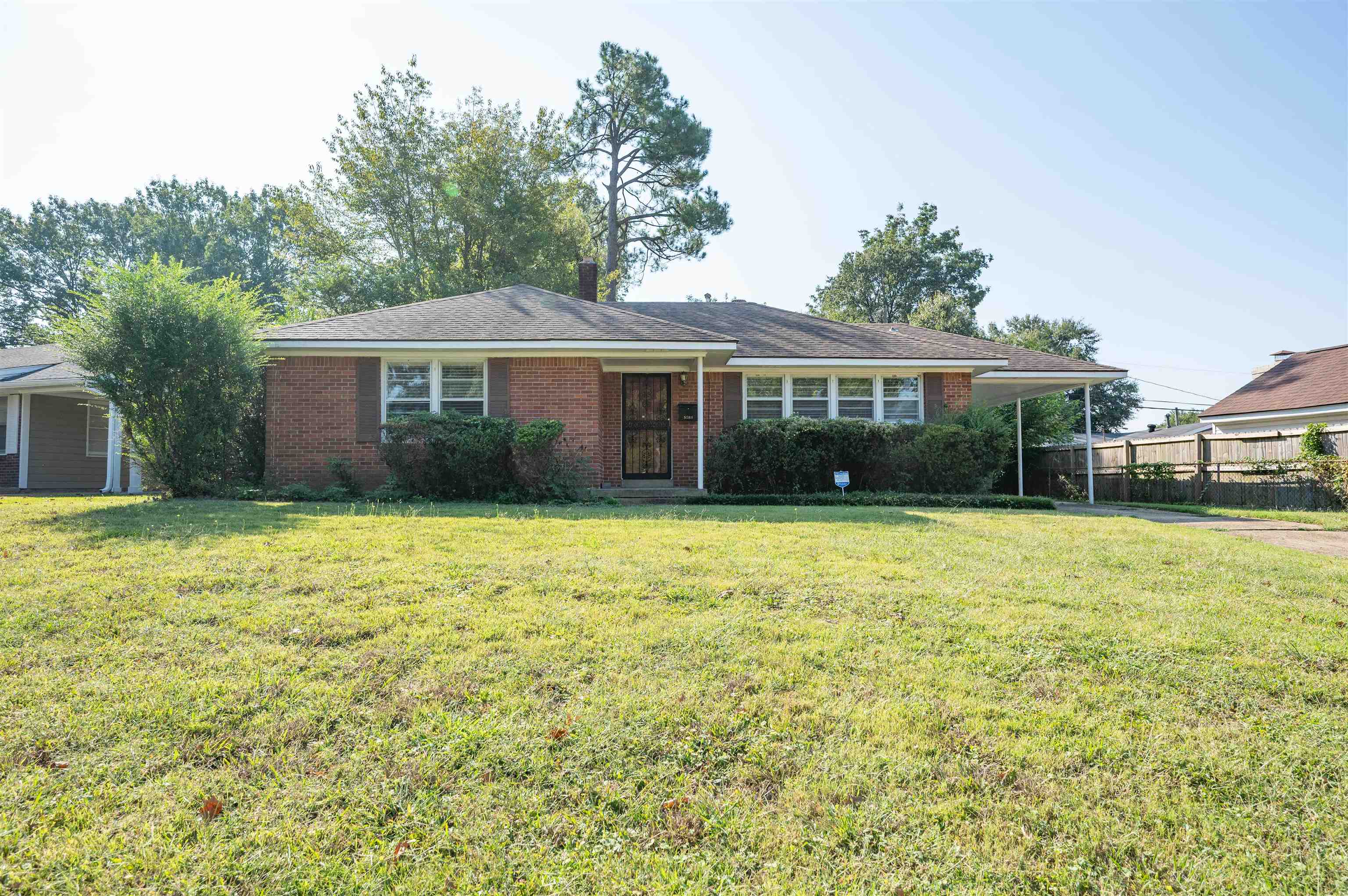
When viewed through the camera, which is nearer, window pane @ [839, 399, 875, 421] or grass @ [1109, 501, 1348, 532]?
grass @ [1109, 501, 1348, 532]

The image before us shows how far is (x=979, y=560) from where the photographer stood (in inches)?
233

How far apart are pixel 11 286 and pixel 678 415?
4407 centimetres

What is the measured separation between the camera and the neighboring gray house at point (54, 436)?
1559 cm

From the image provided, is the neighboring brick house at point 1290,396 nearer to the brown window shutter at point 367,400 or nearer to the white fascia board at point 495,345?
the white fascia board at point 495,345

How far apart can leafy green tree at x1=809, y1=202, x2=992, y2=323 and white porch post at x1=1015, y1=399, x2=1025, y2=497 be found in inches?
861

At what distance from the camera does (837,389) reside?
1439 cm

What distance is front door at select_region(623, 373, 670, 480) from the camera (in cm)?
1402

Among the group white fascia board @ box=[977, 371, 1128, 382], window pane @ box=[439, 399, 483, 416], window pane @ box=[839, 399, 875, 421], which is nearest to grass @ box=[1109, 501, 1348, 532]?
white fascia board @ box=[977, 371, 1128, 382]

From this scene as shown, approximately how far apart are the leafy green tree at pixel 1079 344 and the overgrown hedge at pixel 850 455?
1104 inches

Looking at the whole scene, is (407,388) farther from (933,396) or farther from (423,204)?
(423,204)

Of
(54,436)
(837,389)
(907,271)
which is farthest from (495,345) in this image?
(907,271)

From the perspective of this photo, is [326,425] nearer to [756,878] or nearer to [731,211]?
[756,878]

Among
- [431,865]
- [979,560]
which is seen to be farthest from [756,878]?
[979,560]

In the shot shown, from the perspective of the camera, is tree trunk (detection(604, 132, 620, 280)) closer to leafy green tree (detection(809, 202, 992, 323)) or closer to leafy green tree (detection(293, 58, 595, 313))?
leafy green tree (detection(293, 58, 595, 313))
